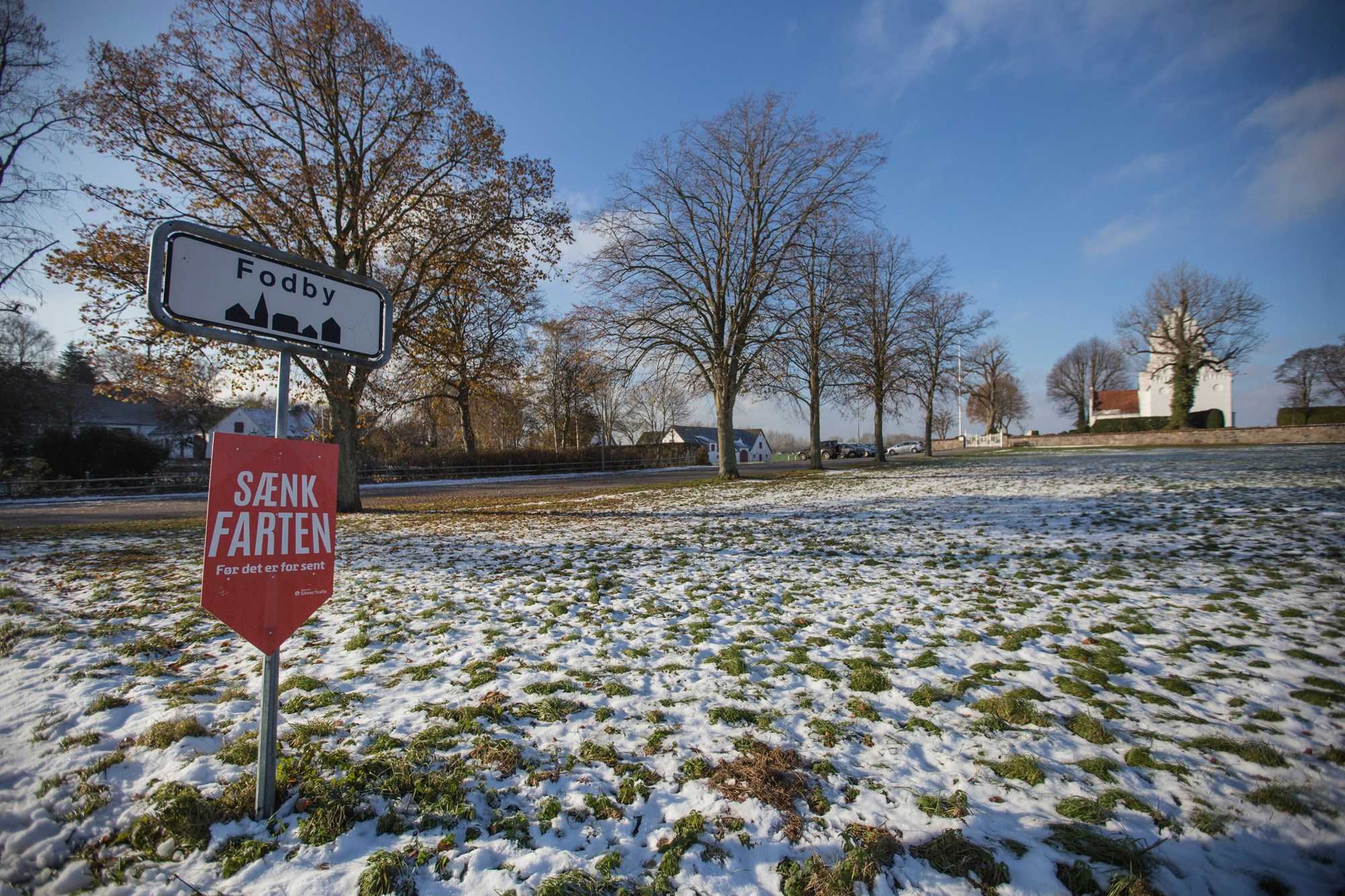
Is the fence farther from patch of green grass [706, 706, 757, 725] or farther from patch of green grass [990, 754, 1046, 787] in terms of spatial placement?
patch of green grass [990, 754, 1046, 787]

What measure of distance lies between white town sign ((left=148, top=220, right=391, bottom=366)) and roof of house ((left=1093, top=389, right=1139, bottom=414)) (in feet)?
286

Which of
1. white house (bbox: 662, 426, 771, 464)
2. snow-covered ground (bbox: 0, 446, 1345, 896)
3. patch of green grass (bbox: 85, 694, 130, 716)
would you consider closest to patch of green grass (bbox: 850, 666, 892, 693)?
snow-covered ground (bbox: 0, 446, 1345, 896)

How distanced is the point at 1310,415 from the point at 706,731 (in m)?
60.7

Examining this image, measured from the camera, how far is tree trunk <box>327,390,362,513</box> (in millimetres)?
12820

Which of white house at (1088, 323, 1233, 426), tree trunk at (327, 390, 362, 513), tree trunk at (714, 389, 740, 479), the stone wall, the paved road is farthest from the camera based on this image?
white house at (1088, 323, 1233, 426)

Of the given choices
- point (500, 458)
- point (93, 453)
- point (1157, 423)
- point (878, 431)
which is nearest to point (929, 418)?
point (878, 431)

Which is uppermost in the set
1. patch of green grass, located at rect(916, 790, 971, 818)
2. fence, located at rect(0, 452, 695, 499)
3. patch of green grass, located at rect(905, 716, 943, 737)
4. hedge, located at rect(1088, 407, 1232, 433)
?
hedge, located at rect(1088, 407, 1232, 433)

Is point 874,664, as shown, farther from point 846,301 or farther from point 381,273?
point 846,301

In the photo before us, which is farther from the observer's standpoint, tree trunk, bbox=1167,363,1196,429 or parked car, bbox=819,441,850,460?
parked car, bbox=819,441,850,460

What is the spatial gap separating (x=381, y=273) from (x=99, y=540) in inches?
347

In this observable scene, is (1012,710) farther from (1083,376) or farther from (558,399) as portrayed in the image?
(1083,376)

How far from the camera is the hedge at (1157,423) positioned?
44.0 metres

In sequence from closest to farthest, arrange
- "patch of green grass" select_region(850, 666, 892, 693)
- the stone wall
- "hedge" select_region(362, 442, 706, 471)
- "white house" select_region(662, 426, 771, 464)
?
"patch of green grass" select_region(850, 666, 892, 693), the stone wall, "hedge" select_region(362, 442, 706, 471), "white house" select_region(662, 426, 771, 464)

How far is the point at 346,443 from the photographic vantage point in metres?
13.3
